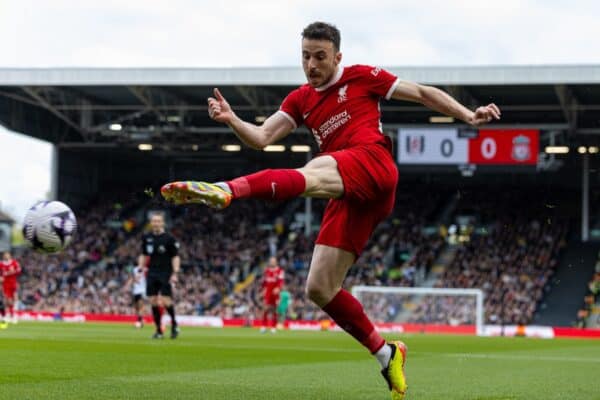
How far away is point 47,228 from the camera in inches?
309

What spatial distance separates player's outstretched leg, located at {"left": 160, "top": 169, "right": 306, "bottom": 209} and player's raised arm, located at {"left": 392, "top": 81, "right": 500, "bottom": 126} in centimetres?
136

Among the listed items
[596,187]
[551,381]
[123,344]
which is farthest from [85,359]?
[596,187]

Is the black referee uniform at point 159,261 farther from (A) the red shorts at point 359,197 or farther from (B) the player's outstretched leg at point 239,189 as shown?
(B) the player's outstretched leg at point 239,189

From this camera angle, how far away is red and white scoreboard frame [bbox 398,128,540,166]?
34656 mm

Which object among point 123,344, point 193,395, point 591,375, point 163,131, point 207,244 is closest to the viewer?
point 193,395

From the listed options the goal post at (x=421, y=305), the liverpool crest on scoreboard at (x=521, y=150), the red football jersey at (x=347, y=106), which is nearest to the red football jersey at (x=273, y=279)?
the goal post at (x=421, y=305)

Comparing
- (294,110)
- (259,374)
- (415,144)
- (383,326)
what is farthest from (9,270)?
(294,110)

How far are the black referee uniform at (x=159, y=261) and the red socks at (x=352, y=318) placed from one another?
33.5ft

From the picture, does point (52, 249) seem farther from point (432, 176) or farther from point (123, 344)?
point (432, 176)

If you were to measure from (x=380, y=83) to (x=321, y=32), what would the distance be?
0.59 m

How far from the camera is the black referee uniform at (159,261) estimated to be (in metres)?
17.3

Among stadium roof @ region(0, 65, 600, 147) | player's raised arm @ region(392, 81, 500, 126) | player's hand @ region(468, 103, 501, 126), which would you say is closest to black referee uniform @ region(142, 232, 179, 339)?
player's raised arm @ region(392, 81, 500, 126)

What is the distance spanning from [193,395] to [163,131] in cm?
3333

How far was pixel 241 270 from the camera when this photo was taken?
41875 mm
